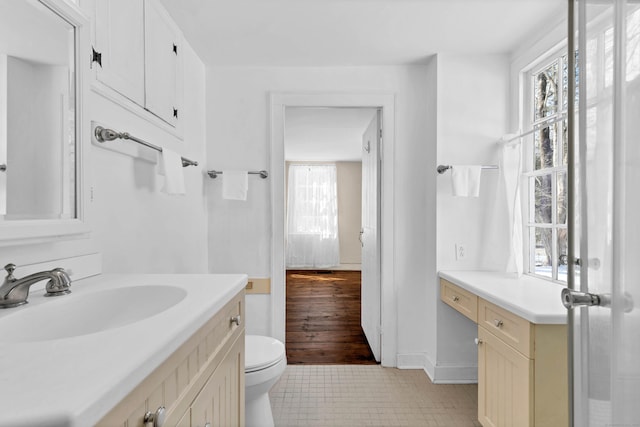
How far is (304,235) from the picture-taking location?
705 cm

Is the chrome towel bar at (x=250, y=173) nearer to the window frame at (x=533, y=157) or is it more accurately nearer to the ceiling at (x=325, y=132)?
the ceiling at (x=325, y=132)

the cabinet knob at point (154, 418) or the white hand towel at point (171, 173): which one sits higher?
the white hand towel at point (171, 173)

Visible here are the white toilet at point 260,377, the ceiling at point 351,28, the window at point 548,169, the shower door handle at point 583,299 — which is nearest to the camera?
the shower door handle at point 583,299

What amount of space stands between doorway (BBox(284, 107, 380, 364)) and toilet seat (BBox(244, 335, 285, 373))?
936 millimetres

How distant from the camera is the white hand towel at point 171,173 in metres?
1.77

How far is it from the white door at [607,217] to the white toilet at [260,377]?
4.02ft

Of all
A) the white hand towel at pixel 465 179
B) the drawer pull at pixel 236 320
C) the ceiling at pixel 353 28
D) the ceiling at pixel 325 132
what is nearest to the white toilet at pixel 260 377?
the drawer pull at pixel 236 320

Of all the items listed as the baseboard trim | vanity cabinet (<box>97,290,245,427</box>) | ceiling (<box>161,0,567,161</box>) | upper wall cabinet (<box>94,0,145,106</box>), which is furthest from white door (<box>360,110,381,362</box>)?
upper wall cabinet (<box>94,0,145,106</box>)

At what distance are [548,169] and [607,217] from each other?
1.60 metres

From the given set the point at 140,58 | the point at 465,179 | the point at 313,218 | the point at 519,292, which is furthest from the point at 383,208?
the point at 313,218

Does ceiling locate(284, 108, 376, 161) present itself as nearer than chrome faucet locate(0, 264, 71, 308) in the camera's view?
No

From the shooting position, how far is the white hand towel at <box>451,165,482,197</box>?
7.75 ft

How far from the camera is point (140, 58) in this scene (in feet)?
5.57

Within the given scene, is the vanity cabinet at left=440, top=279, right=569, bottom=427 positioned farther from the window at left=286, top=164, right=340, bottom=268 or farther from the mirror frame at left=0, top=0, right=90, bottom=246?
the window at left=286, top=164, right=340, bottom=268
